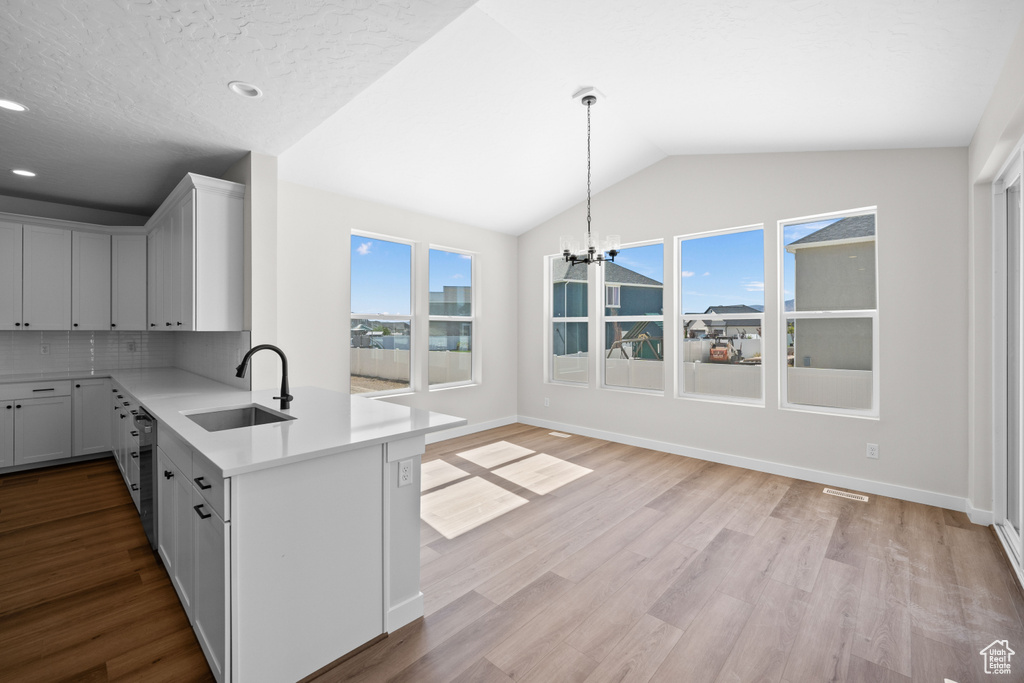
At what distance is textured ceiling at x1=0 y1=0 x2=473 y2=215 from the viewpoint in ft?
6.05

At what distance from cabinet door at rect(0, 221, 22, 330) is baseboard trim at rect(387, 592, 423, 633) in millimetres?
4517

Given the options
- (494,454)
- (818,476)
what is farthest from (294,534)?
(818,476)

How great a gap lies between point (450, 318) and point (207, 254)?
2787 millimetres

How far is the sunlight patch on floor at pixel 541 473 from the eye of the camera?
387 cm

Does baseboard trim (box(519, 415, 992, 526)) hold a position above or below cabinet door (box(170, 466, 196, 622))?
below

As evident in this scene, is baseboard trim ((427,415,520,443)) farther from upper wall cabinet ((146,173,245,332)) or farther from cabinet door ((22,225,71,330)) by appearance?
cabinet door ((22,225,71,330))

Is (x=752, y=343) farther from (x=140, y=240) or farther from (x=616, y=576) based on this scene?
(x=140, y=240)

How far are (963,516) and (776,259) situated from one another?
92.0 inches

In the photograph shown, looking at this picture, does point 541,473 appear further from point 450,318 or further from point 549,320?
point 549,320

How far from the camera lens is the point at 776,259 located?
13.6ft

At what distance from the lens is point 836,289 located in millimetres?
3904

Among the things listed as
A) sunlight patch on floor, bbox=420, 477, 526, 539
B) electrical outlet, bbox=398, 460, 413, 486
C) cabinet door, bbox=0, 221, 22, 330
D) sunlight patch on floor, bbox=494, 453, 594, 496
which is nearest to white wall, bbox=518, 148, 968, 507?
sunlight patch on floor, bbox=494, 453, 594, 496

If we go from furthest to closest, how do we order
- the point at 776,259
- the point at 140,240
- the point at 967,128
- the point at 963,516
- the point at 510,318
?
the point at 510,318, the point at 140,240, the point at 776,259, the point at 963,516, the point at 967,128

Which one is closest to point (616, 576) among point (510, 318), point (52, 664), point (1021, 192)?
point (52, 664)
